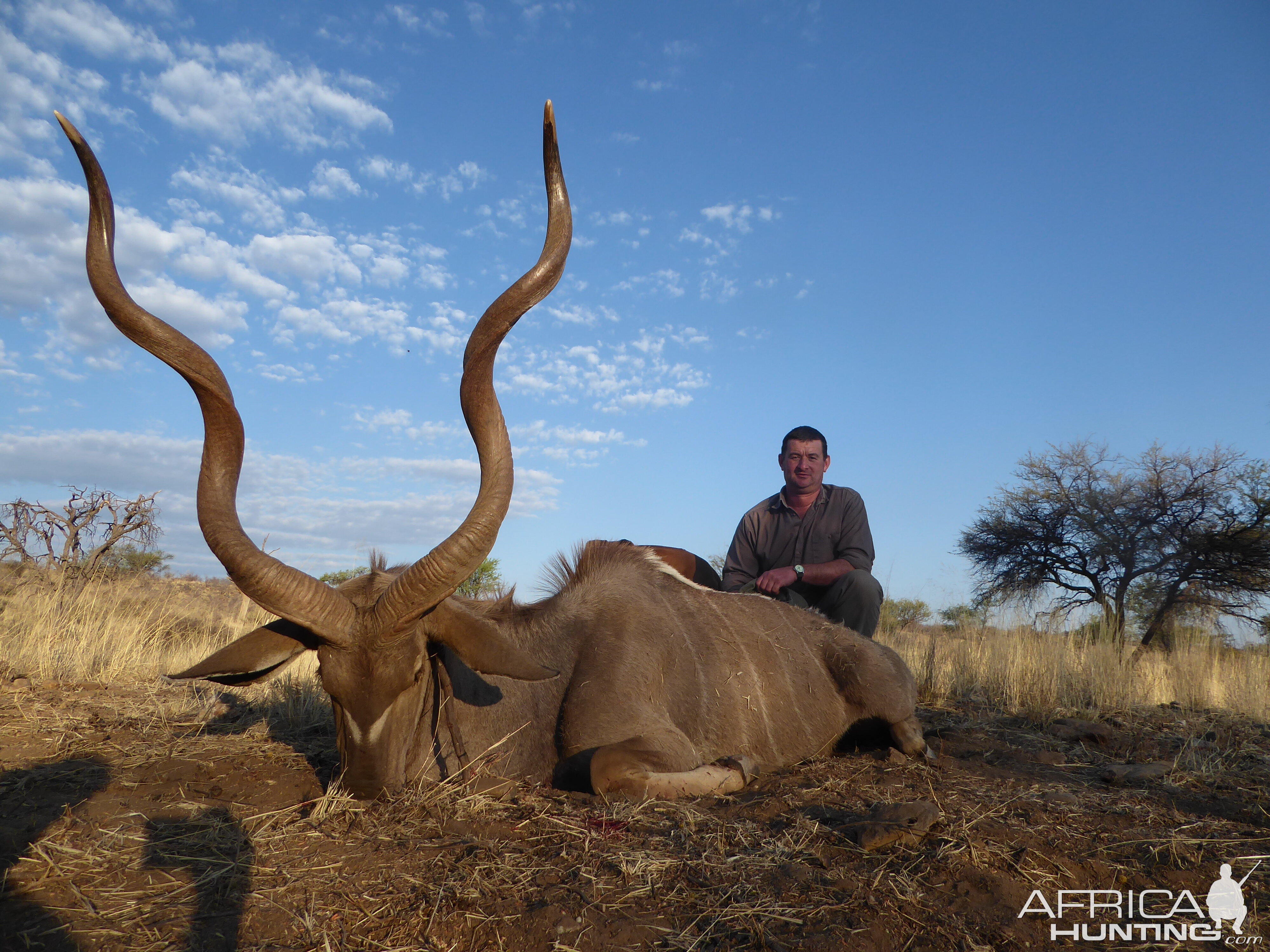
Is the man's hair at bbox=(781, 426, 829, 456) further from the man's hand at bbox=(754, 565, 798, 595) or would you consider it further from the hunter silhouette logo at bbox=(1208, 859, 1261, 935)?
the hunter silhouette logo at bbox=(1208, 859, 1261, 935)

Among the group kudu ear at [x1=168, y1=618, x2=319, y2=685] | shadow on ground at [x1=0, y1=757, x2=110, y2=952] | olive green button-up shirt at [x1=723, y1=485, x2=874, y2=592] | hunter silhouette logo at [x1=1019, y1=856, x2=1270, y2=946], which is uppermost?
olive green button-up shirt at [x1=723, y1=485, x2=874, y2=592]

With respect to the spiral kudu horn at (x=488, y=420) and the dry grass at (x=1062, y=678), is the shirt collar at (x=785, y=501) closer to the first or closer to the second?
the dry grass at (x=1062, y=678)

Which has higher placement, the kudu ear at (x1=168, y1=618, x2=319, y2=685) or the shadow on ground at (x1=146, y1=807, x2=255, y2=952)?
the kudu ear at (x1=168, y1=618, x2=319, y2=685)

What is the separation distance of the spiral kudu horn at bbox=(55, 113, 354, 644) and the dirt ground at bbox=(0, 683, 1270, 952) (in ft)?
2.85

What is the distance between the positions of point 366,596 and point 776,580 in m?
3.90

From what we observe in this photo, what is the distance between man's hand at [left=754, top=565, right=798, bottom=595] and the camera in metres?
6.88

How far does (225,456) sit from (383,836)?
1.92 metres

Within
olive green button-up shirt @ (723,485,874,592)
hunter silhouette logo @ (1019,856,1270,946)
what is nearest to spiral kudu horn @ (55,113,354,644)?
hunter silhouette logo @ (1019,856,1270,946)

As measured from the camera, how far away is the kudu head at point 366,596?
3.62 metres

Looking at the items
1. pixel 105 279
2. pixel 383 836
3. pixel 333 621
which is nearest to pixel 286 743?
pixel 333 621

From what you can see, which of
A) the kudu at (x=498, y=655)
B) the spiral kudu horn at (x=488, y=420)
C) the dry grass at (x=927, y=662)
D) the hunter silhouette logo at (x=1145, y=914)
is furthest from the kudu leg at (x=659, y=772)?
the dry grass at (x=927, y=662)

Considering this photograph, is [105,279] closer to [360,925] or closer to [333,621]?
[333,621]

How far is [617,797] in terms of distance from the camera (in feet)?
12.1

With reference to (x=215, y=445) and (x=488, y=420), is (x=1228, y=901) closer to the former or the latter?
(x=488, y=420)
